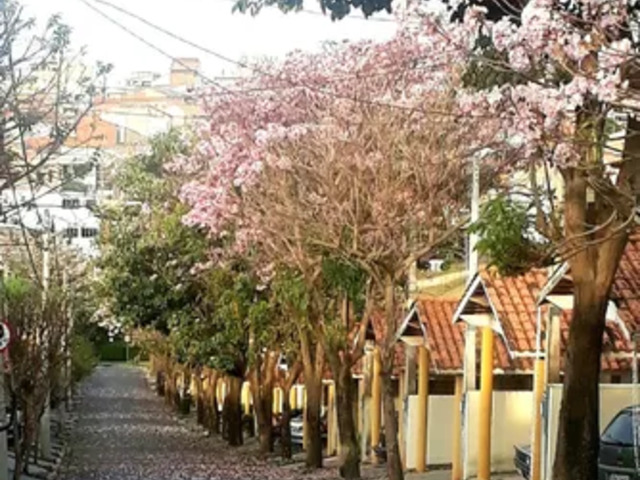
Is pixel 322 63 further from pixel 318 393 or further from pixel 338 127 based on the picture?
pixel 318 393

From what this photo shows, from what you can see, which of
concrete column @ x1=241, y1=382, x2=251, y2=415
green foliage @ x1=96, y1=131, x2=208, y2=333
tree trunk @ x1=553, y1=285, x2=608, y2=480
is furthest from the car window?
concrete column @ x1=241, y1=382, x2=251, y2=415

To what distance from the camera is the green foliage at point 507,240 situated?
51.8 ft

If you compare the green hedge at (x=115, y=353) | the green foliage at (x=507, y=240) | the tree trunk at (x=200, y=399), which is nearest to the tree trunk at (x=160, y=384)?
the green hedge at (x=115, y=353)

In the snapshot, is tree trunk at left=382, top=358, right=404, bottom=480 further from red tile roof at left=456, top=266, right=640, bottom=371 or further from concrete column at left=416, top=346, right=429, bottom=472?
concrete column at left=416, top=346, right=429, bottom=472

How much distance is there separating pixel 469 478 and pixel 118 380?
263 ft

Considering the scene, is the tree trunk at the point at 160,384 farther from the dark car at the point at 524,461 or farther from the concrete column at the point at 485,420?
the dark car at the point at 524,461

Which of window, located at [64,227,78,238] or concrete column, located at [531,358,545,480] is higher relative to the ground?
window, located at [64,227,78,238]

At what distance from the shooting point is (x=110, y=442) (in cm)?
4647

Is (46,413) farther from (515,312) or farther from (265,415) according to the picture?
(515,312)

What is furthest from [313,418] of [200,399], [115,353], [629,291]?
[115,353]

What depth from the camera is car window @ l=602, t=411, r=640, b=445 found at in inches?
755

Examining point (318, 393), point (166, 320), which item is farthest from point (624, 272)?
point (166, 320)

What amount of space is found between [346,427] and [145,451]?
46.9 feet

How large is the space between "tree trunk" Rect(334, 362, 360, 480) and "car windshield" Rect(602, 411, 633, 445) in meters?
Answer: 9.02
